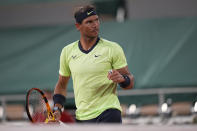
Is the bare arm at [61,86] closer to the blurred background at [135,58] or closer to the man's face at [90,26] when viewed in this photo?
the man's face at [90,26]

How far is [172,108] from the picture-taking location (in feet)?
35.4

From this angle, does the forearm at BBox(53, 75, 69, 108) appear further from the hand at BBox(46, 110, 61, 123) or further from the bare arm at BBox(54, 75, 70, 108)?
the hand at BBox(46, 110, 61, 123)

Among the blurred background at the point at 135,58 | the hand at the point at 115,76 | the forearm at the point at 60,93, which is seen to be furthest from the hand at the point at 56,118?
the blurred background at the point at 135,58

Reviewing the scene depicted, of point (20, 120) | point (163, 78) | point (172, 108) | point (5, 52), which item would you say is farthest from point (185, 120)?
point (5, 52)

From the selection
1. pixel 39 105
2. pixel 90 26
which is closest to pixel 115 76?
pixel 90 26

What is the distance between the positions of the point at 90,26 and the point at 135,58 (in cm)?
517

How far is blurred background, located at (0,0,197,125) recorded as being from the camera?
36.8 feet

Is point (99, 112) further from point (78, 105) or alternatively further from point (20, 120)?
point (20, 120)

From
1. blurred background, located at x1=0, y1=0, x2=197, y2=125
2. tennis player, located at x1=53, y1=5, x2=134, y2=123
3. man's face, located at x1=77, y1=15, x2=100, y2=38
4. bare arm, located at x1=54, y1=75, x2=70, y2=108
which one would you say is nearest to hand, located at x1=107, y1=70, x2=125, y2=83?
tennis player, located at x1=53, y1=5, x2=134, y2=123

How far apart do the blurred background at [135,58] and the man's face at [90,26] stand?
168 inches

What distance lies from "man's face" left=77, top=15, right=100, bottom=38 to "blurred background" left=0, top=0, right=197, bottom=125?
14.0 ft

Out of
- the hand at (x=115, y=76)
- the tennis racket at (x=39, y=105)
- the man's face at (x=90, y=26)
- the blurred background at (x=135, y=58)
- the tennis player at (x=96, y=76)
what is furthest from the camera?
the blurred background at (x=135, y=58)

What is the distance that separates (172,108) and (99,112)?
4737 mm

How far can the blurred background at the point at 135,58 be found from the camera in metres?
11.2
